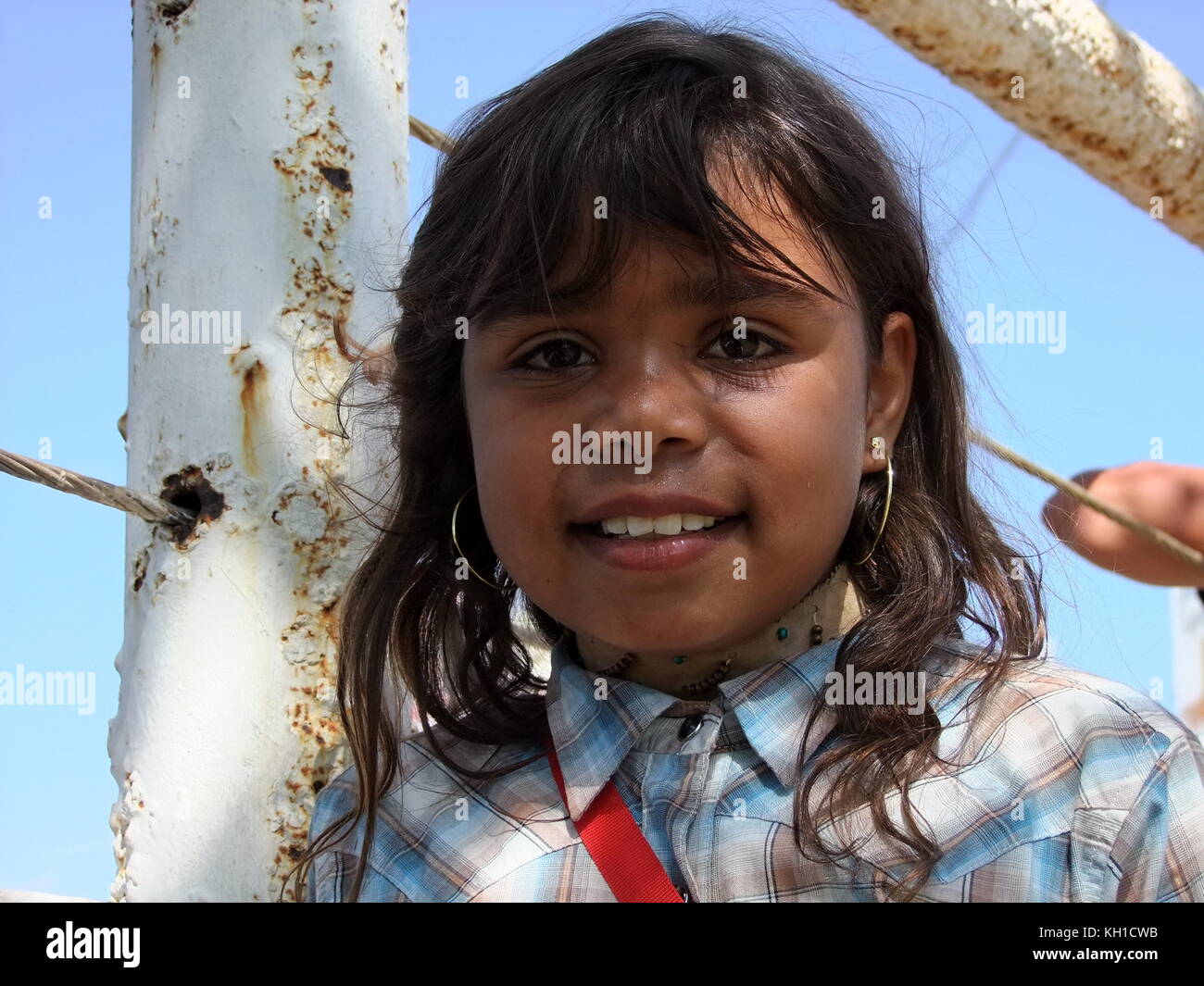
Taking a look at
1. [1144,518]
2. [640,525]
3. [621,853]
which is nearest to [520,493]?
[640,525]

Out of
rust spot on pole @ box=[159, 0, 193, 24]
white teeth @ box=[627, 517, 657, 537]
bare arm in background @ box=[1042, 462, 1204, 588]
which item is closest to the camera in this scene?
white teeth @ box=[627, 517, 657, 537]

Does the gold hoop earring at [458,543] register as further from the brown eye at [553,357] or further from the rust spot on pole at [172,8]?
the rust spot on pole at [172,8]

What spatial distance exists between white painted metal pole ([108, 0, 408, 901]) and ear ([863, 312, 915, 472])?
2.13 ft

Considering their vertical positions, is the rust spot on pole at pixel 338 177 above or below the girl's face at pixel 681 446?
above

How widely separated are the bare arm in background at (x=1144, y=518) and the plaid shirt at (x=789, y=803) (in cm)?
127

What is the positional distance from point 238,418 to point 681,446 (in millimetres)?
645

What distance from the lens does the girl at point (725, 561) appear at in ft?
4.37

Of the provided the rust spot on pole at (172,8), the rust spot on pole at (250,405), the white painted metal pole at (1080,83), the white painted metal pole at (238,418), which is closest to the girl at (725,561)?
the white painted metal pole at (238,418)

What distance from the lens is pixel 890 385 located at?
5.17 feet

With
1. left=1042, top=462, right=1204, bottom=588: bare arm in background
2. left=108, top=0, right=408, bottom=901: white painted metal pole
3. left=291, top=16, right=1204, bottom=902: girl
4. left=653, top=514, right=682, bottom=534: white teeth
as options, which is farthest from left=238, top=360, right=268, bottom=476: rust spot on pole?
left=1042, top=462, right=1204, bottom=588: bare arm in background

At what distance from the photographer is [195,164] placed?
174 centimetres

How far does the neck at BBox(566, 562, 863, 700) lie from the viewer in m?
1.50

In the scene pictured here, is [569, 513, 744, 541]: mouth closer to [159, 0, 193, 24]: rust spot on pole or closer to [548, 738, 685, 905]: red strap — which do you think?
[548, 738, 685, 905]: red strap
